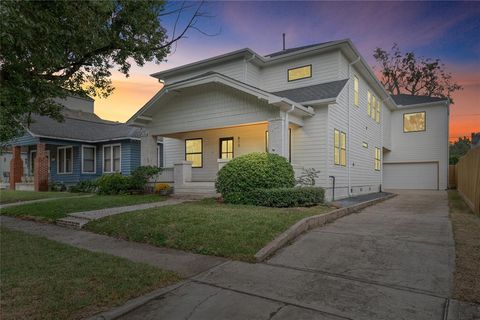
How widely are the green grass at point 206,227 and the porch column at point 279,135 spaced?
3114 millimetres

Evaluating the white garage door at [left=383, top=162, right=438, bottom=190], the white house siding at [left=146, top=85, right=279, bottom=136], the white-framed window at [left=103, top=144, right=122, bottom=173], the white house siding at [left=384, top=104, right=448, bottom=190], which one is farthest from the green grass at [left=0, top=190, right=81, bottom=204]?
the white house siding at [left=384, top=104, right=448, bottom=190]

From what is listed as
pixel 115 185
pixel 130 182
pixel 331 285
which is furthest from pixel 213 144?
pixel 331 285

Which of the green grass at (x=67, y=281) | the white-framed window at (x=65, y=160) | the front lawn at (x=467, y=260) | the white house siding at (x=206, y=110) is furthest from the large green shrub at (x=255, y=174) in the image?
the white-framed window at (x=65, y=160)

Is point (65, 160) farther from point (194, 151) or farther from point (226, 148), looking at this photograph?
point (226, 148)

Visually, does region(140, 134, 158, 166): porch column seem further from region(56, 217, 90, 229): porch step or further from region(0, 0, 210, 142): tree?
region(0, 0, 210, 142): tree

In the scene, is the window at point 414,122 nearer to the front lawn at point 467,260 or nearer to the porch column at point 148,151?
the front lawn at point 467,260

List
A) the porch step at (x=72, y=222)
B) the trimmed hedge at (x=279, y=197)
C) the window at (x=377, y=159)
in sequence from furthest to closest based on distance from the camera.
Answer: the window at (x=377, y=159) → the trimmed hedge at (x=279, y=197) → the porch step at (x=72, y=222)

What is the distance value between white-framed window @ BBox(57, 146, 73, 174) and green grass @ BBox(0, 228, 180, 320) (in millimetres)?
18678

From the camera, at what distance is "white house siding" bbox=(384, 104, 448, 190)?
2397 cm

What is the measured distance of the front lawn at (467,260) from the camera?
398 centimetres

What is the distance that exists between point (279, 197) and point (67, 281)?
6.53 metres

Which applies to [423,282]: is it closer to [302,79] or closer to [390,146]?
[302,79]

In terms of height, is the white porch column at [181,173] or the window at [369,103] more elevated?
the window at [369,103]

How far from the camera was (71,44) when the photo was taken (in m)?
5.61
